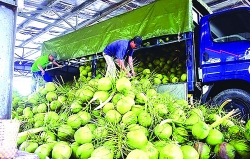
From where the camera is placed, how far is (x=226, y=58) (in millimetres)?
5121

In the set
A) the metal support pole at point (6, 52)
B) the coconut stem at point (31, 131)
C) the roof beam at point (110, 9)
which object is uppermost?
the roof beam at point (110, 9)

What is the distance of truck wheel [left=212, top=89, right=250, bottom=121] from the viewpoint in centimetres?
498

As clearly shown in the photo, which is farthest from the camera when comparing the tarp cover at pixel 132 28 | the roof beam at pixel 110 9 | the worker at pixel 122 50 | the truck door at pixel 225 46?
the roof beam at pixel 110 9

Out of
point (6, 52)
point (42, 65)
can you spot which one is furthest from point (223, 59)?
point (42, 65)

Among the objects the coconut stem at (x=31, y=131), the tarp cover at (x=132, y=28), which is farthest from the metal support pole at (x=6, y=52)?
the tarp cover at (x=132, y=28)

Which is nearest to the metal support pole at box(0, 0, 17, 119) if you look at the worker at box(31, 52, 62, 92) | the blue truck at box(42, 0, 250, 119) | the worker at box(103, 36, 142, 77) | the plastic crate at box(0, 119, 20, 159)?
the plastic crate at box(0, 119, 20, 159)

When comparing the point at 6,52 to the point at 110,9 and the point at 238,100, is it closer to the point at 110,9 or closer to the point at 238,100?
the point at 238,100

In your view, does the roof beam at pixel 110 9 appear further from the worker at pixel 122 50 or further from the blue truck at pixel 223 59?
the blue truck at pixel 223 59

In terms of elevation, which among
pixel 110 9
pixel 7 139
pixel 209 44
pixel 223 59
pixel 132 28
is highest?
pixel 110 9

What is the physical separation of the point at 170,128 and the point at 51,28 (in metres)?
11.1

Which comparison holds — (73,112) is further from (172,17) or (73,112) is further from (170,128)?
(172,17)

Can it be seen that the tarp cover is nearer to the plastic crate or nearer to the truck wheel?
the truck wheel

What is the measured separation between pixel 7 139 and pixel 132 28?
539 centimetres

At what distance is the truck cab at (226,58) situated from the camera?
16.4 feet
